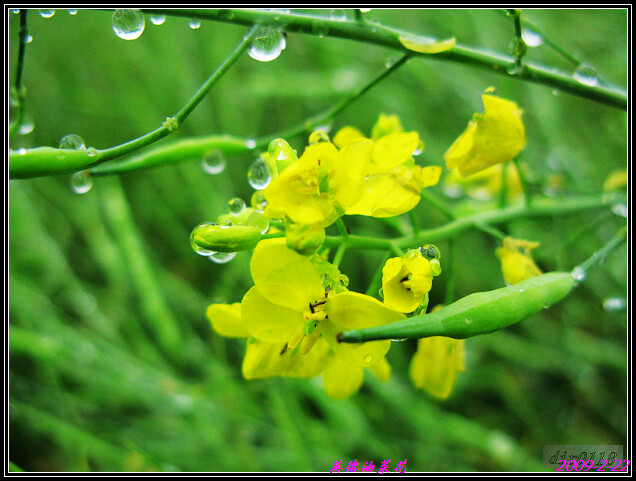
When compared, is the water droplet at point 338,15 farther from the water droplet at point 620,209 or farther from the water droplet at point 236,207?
the water droplet at point 620,209

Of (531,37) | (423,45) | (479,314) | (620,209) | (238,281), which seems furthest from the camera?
(238,281)

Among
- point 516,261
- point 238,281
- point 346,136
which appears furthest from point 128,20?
point 238,281

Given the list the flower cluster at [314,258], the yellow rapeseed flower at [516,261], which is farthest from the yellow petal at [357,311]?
the yellow rapeseed flower at [516,261]

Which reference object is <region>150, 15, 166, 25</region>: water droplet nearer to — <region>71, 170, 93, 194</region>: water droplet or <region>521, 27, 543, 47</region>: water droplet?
<region>71, 170, 93, 194</region>: water droplet

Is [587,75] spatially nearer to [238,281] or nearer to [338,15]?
[338,15]

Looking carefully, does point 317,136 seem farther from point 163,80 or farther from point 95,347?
point 163,80

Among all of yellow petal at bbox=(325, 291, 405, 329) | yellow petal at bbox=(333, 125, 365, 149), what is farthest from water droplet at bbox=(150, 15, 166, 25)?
yellow petal at bbox=(325, 291, 405, 329)

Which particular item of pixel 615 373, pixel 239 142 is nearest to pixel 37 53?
pixel 239 142
